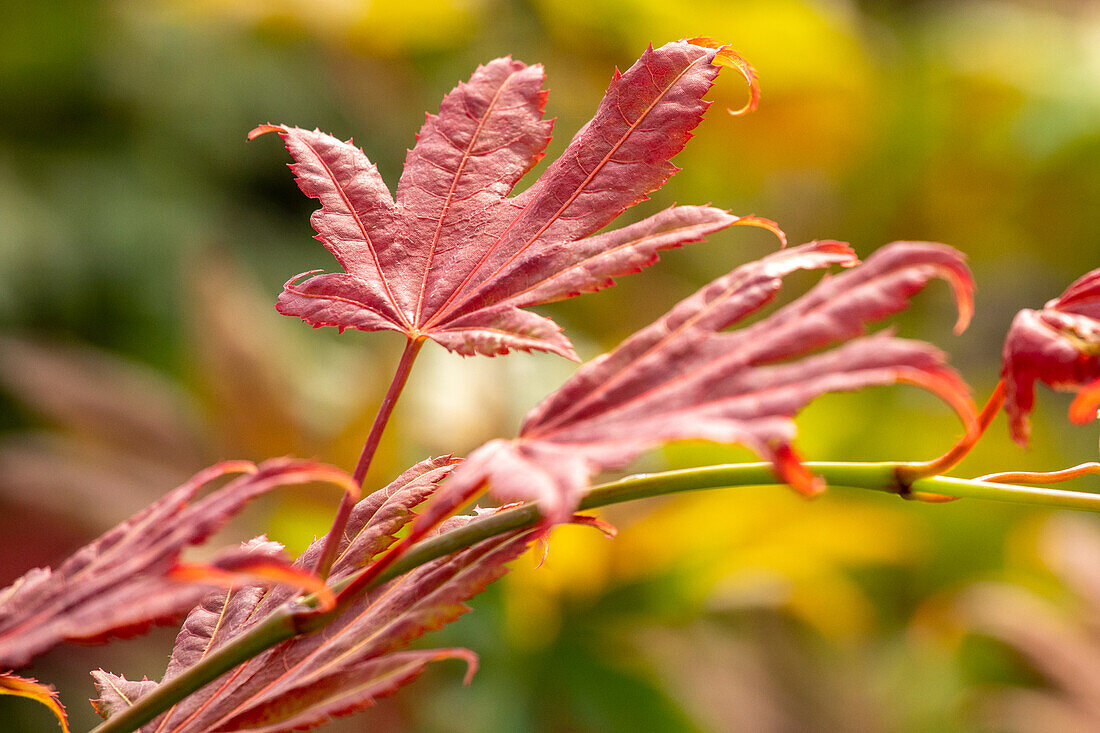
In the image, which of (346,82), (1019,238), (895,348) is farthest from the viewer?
(346,82)

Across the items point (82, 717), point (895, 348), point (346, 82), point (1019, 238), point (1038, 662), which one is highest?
point (346, 82)

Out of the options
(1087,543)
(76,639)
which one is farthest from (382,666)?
(1087,543)

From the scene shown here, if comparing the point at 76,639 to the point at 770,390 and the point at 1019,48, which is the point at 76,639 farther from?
the point at 1019,48

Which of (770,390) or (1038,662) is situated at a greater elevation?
(770,390)

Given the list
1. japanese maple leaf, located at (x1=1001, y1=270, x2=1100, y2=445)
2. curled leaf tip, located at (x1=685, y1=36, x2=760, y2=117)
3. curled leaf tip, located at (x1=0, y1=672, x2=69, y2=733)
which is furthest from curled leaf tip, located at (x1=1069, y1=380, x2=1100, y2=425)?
curled leaf tip, located at (x1=0, y1=672, x2=69, y2=733)

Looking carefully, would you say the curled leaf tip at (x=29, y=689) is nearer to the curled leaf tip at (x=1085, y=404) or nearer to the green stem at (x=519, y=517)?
the green stem at (x=519, y=517)

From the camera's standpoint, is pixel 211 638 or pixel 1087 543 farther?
pixel 1087 543

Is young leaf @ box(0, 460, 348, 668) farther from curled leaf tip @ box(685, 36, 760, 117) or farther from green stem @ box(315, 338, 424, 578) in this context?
curled leaf tip @ box(685, 36, 760, 117)

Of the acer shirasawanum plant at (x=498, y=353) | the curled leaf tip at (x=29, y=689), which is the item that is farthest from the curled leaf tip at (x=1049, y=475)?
the curled leaf tip at (x=29, y=689)

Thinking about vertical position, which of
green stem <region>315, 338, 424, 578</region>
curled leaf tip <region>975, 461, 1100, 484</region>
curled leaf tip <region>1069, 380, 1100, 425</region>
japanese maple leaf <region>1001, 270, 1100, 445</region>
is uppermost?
green stem <region>315, 338, 424, 578</region>
